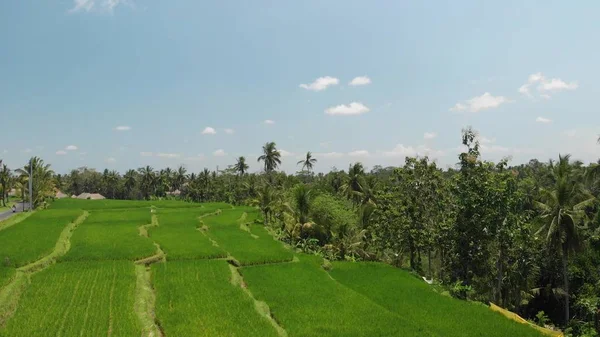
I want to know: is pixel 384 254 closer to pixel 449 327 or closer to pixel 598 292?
pixel 598 292

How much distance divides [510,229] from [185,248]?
1988cm

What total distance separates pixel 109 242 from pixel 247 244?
30.2 feet

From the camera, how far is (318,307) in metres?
15.9

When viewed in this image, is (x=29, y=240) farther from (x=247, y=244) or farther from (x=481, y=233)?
(x=481, y=233)

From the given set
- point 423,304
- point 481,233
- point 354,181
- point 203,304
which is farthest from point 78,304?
point 354,181

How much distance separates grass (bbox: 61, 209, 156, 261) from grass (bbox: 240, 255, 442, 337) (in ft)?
25.4

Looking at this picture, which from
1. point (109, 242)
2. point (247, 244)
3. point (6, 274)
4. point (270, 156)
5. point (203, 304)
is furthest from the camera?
point (270, 156)

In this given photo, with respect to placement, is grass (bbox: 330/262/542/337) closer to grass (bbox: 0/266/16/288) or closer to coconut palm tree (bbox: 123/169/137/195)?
grass (bbox: 0/266/16/288)

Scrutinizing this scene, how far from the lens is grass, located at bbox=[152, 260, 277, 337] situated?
13484mm

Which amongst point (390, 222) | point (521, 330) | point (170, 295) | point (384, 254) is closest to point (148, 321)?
point (170, 295)

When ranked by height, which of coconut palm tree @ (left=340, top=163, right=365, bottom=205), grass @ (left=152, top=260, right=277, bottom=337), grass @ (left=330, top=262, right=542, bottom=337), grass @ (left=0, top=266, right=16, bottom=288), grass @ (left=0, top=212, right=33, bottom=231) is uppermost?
coconut palm tree @ (left=340, top=163, right=365, bottom=205)

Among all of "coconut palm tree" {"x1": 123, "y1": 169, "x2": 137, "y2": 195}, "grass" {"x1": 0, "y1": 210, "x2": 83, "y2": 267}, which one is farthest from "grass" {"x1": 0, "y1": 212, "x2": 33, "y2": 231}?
"coconut palm tree" {"x1": 123, "y1": 169, "x2": 137, "y2": 195}

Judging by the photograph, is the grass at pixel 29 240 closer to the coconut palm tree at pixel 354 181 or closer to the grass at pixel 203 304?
the grass at pixel 203 304

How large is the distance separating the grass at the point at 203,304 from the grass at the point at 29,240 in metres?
7.33
